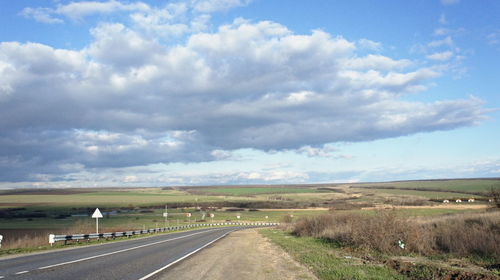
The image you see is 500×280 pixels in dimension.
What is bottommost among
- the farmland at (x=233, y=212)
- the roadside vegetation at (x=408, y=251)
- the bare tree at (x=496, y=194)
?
the farmland at (x=233, y=212)

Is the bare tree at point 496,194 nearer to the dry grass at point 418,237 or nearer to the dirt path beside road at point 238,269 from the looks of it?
the dry grass at point 418,237

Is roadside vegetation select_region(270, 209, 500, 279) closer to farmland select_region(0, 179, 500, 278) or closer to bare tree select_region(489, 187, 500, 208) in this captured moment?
farmland select_region(0, 179, 500, 278)

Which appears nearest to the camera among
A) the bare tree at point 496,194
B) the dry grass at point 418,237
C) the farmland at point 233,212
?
the dry grass at point 418,237

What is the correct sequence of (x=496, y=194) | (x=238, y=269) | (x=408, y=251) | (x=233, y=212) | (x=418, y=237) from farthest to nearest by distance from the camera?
1. (x=233, y=212)
2. (x=496, y=194)
3. (x=418, y=237)
4. (x=408, y=251)
5. (x=238, y=269)

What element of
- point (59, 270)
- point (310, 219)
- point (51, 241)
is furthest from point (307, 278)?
point (310, 219)

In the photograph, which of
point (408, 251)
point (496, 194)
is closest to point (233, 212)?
point (496, 194)

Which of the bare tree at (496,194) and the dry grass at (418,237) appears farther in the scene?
the bare tree at (496,194)

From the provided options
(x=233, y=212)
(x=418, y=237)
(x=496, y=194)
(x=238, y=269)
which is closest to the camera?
(x=238, y=269)

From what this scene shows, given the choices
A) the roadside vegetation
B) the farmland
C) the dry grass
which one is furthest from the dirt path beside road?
the dry grass

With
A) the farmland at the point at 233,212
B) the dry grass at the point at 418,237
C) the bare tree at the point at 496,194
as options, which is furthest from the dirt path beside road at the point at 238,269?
the bare tree at the point at 496,194

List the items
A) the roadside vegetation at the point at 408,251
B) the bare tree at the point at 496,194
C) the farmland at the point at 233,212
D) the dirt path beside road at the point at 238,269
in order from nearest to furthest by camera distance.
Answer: the dirt path beside road at the point at 238,269, the roadside vegetation at the point at 408,251, the farmland at the point at 233,212, the bare tree at the point at 496,194

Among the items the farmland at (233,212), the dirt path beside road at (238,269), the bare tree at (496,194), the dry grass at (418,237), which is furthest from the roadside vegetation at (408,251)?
the bare tree at (496,194)

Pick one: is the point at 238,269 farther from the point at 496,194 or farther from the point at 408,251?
the point at 496,194

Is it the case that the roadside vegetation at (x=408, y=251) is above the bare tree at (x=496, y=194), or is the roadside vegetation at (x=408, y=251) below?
below
